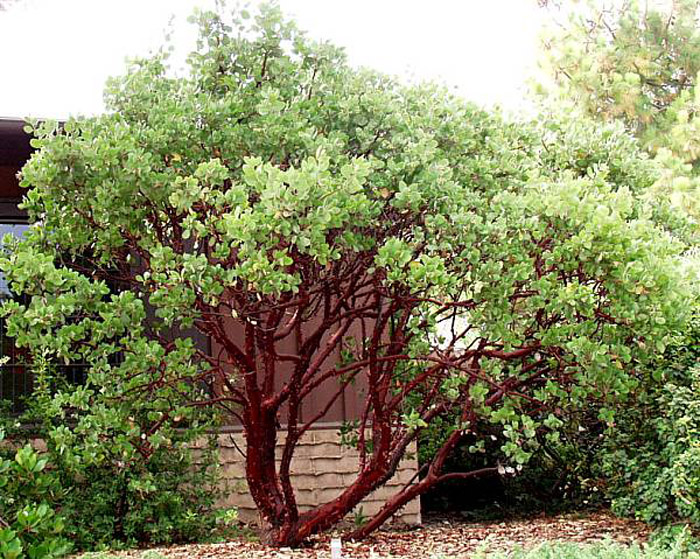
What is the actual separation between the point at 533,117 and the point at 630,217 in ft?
3.14

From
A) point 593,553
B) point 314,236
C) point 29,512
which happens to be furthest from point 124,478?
point 593,553

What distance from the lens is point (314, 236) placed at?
448 cm

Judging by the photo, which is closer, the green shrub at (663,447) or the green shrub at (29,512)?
the green shrub at (663,447)

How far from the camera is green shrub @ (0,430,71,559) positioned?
17.7 feet

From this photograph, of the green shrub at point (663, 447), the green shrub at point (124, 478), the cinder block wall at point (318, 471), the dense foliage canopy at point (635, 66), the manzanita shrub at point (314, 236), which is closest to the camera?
the manzanita shrub at point (314, 236)

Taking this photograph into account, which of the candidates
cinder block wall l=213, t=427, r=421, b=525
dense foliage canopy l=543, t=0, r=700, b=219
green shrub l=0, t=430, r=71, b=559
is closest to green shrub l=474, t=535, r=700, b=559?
green shrub l=0, t=430, r=71, b=559

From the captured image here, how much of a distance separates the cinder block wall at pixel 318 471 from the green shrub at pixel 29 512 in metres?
1.65

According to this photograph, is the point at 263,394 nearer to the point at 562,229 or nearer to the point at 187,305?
the point at 187,305

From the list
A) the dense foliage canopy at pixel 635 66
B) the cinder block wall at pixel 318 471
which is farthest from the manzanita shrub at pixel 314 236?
the dense foliage canopy at pixel 635 66

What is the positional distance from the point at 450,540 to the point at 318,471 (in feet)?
5.61

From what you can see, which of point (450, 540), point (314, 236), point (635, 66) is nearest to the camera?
point (314, 236)

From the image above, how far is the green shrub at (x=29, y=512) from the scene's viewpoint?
17.7 feet

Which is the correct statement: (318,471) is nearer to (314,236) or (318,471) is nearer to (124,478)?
(124,478)

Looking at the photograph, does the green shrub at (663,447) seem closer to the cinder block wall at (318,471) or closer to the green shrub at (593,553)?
the green shrub at (593,553)
